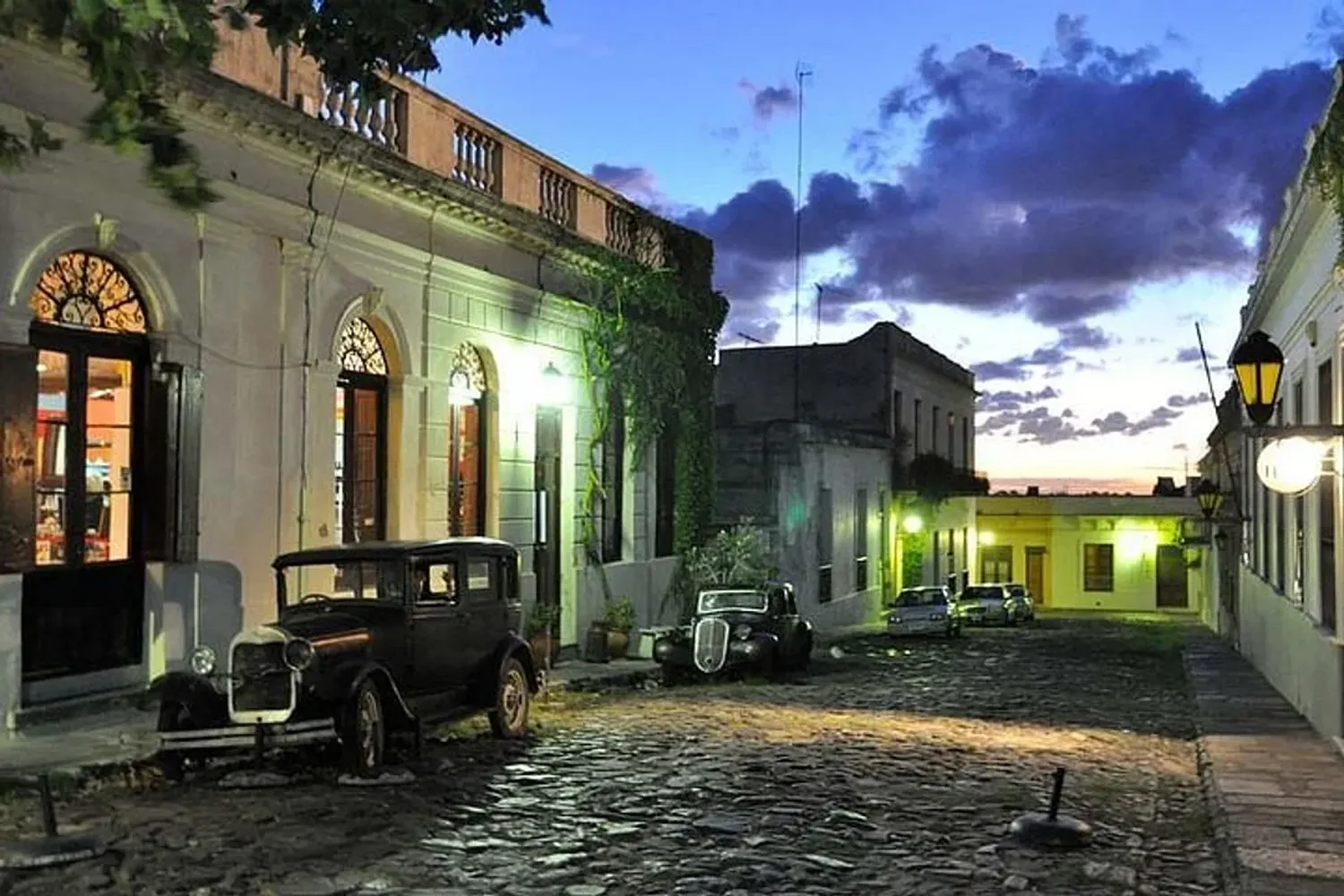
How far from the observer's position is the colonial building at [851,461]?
30656 mm

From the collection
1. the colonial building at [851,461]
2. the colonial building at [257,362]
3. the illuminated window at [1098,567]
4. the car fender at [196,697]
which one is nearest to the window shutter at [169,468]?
the colonial building at [257,362]

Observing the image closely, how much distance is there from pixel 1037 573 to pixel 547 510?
1586 inches

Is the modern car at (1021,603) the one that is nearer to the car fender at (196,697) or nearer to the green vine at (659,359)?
the green vine at (659,359)

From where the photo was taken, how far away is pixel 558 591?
19438mm

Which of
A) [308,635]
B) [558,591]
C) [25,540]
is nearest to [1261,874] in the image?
[308,635]

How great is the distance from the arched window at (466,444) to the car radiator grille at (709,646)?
10.2 feet

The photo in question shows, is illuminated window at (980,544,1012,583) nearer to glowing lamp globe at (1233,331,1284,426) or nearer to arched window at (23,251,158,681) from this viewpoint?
glowing lamp globe at (1233,331,1284,426)

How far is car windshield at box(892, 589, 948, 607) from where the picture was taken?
101 ft

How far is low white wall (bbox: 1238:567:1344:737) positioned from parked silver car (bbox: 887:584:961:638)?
25.0 ft

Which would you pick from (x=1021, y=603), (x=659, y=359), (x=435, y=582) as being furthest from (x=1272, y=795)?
(x=1021, y=603)

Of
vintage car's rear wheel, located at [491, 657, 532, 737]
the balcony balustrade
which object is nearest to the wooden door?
the balcony balustrade

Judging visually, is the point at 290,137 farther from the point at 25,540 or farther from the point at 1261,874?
the point at 1261,874

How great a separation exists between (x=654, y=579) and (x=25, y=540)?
40.2ft

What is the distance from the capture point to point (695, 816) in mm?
9086
